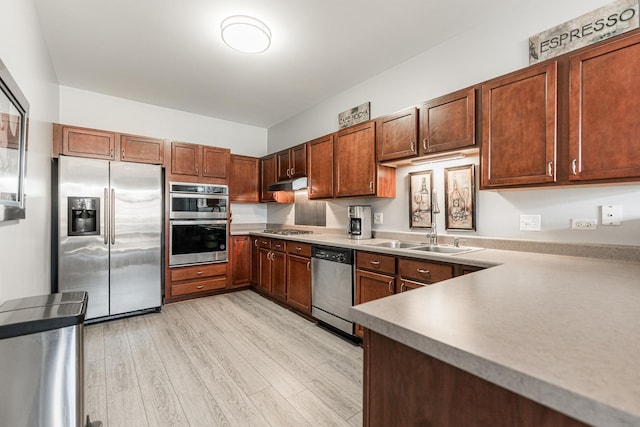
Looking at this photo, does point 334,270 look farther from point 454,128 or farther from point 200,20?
point 200,20

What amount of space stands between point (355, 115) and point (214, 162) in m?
2.12

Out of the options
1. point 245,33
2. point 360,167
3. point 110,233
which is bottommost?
point 110,233

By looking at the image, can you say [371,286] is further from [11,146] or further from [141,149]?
Answer: [141,149]

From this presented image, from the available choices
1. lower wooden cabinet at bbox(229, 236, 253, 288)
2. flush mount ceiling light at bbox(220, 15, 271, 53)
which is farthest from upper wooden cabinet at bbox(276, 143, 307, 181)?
flush mount ceiling light at bbox(220, 15, 271, 53)

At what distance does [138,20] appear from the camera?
7.61 ft

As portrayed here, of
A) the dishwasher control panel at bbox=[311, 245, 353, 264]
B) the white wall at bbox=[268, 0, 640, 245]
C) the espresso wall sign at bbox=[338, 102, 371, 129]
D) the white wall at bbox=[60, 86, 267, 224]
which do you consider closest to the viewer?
the white wall at bbox=[268, 0, 640, 245]

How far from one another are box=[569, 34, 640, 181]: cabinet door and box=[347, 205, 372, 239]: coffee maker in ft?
5.82

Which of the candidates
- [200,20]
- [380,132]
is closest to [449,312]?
[380,132]

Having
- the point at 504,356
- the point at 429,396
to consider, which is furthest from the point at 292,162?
the point at 504,356

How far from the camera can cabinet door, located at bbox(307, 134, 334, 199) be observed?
3.36 m

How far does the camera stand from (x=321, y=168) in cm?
348

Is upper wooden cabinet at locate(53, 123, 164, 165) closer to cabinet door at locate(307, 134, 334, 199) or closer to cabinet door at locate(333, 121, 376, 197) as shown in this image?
cabinet door at locate(307, 134, 334, 199)

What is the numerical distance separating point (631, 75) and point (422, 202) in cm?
156

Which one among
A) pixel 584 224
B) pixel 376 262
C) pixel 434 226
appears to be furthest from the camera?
pixel 434 226
